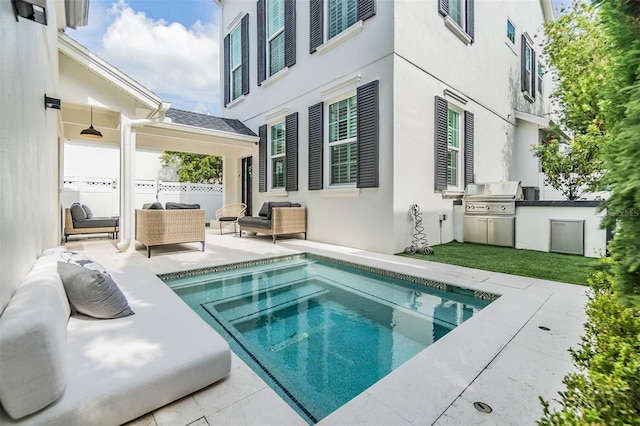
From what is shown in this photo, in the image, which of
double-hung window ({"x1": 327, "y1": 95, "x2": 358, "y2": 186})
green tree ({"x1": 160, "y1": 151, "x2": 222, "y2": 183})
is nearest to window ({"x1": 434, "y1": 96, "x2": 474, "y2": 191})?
double-hung window ({"x1": 327, "y1": 95, "x2": 358, "y2": 186})

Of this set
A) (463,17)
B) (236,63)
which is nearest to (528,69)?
(463,17)

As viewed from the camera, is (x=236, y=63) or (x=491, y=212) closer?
(x=491, y=212)

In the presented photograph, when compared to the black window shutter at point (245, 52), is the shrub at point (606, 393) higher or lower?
lower

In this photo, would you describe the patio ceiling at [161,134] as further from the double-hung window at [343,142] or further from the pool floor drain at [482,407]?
the pool floor drain at [482,407]

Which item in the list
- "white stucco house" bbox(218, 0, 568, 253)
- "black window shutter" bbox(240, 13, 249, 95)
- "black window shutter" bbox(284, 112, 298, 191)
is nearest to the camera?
"white stucco house" bbox(218, 0, 568, 253)

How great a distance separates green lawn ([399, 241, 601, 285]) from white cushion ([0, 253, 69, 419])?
4903mm

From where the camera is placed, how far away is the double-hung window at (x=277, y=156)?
27.9 ft

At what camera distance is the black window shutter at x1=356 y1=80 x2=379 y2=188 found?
5.84 metres

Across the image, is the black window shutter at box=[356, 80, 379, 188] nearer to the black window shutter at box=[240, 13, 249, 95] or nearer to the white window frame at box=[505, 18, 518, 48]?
the black window shutter at box=[240, 13, 249, 95]

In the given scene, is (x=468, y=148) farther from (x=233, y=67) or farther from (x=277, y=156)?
(x=233, y=67)

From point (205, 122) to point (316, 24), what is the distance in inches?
162

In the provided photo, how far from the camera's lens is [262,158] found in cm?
904

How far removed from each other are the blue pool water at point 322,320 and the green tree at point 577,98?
249 inches

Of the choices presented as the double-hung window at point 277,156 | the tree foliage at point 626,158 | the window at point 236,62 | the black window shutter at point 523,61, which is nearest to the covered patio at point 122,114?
the double-hung window at point 277,156
